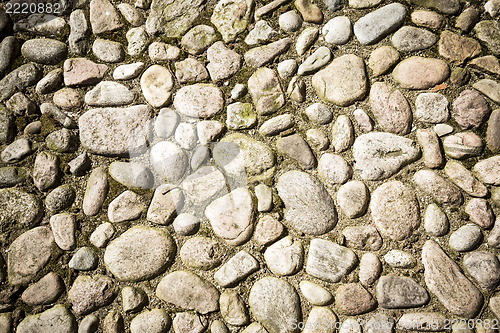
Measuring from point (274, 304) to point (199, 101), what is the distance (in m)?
0.98

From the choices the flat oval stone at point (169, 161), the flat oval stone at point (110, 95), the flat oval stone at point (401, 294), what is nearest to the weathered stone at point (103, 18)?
the flat oval stone at point (110, 95)

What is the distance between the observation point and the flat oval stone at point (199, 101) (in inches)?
60.9

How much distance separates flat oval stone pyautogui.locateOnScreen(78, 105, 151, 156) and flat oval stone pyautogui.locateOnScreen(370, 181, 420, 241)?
1.11m

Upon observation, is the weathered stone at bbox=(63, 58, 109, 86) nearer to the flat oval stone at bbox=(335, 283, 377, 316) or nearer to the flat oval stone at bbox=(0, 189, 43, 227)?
the flat oval stone at bbox=(0, 189, 43, 227)

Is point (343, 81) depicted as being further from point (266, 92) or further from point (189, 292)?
point (189, 292)

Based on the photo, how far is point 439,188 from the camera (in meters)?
1.38

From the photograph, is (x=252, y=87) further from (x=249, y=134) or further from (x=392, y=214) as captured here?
(x=392, y=214)

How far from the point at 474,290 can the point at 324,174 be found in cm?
76

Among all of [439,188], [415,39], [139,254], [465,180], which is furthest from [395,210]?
[139,254]

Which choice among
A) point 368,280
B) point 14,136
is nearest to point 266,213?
point 368,280

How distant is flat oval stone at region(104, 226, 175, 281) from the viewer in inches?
56.0

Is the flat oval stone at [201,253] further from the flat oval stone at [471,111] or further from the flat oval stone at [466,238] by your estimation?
the flat oval stone at [471,111]

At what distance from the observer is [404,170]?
144 cm

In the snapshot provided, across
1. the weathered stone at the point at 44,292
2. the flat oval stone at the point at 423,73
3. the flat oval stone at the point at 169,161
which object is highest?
the flat oval stone at the point at 423,73
